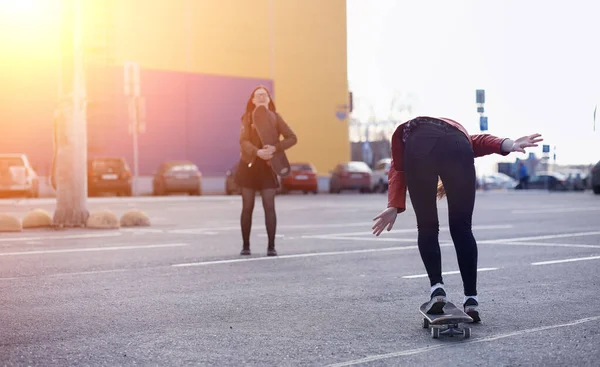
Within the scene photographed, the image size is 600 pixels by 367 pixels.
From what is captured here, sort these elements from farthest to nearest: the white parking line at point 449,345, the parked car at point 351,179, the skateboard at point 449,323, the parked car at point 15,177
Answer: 1. the parked car at point 351,179
2. the parked car at point 15,177
3. the skateboard at point 449,323
4. the white parking line at point 449,345

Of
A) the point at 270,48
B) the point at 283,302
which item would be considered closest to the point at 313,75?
the point at 270,48

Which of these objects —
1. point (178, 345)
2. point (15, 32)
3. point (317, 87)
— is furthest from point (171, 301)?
point (317, 87)

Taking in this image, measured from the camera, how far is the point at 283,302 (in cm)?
692

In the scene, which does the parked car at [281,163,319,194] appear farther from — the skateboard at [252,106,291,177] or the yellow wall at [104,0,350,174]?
the skateboard at [252,106,291,177]

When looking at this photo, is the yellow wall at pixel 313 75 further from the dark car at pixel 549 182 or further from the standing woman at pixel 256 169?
the standing woman at pixel 256 169

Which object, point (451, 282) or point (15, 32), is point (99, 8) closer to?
point (15, 32)

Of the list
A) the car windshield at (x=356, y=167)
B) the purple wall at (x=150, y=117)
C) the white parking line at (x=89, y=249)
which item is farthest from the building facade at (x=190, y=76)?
the white parking line at (x=89, y=249)

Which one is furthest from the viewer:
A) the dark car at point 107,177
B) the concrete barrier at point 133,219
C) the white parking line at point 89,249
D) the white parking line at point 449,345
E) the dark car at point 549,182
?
the dark car at point 549,182

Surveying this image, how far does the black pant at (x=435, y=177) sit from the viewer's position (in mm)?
5691

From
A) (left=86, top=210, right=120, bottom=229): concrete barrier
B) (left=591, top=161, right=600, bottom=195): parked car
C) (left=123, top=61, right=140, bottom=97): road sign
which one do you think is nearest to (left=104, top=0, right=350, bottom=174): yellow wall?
(left=123, top=61, right=140, bottom=97): road sign

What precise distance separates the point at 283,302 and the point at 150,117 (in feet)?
129

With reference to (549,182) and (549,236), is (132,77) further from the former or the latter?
(549,236)

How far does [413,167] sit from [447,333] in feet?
3.24

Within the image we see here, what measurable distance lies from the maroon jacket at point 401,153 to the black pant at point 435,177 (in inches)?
2.8
